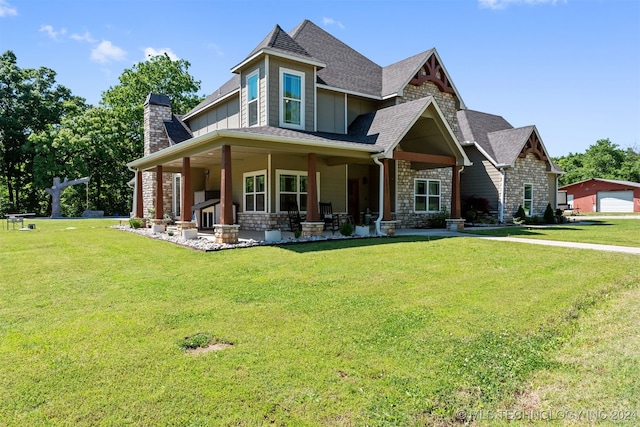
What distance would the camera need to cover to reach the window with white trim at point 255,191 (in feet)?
46.3

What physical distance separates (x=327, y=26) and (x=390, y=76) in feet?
13.3

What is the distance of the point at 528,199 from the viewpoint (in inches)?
815

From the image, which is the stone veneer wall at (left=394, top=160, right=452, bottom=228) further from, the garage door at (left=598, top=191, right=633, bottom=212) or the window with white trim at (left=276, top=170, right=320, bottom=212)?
the garage door at (left=598, top=191, right=633, bottom=212)

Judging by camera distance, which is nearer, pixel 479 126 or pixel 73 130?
pixel 479 126

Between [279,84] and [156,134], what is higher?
[279,84]

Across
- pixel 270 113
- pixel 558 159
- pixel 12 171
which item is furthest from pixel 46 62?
pixel 558 159

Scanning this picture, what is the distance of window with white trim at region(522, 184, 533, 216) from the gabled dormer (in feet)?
42.9

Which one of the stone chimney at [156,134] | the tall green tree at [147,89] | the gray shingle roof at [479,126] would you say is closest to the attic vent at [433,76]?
the gray shingle roof at [479,126]

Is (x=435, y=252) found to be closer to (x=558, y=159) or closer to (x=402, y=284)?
(x=402, y=284)

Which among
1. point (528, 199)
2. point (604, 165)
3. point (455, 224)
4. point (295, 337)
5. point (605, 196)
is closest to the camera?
point (295, 337)

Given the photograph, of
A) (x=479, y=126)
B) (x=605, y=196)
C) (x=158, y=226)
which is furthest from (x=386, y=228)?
(x=605, y=196)

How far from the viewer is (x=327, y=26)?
1828cm

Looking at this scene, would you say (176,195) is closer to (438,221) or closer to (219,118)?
(219,118)

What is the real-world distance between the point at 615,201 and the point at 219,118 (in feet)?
132
